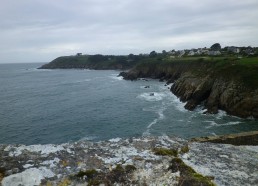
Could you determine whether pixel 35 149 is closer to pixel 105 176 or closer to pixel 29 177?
pixel 29 177

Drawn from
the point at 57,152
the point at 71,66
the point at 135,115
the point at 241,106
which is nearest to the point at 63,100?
the point at 135,115

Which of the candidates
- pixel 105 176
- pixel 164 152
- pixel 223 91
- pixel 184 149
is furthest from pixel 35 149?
pixel 223 91

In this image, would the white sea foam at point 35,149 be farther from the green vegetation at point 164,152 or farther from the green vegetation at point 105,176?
the green vegetation at point 164,152

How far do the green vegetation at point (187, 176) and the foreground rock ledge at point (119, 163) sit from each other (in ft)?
0.40

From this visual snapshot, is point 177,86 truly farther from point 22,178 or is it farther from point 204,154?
point 22,178

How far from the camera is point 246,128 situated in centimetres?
3353

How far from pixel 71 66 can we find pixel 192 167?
18633cm

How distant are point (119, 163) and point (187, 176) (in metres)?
2.79

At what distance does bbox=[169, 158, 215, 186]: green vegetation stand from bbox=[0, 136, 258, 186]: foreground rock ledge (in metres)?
0.12

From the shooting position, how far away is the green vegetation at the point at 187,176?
10523 millimetres

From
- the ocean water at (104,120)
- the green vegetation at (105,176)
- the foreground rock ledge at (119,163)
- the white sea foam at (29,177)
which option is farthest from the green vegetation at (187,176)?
the ocean water at (104,120)

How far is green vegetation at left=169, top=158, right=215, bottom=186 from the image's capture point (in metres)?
10.5

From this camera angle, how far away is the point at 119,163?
11641 mm

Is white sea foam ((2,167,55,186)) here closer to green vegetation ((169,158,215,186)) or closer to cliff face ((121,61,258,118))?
green vegetation ((169,158,215,186))
